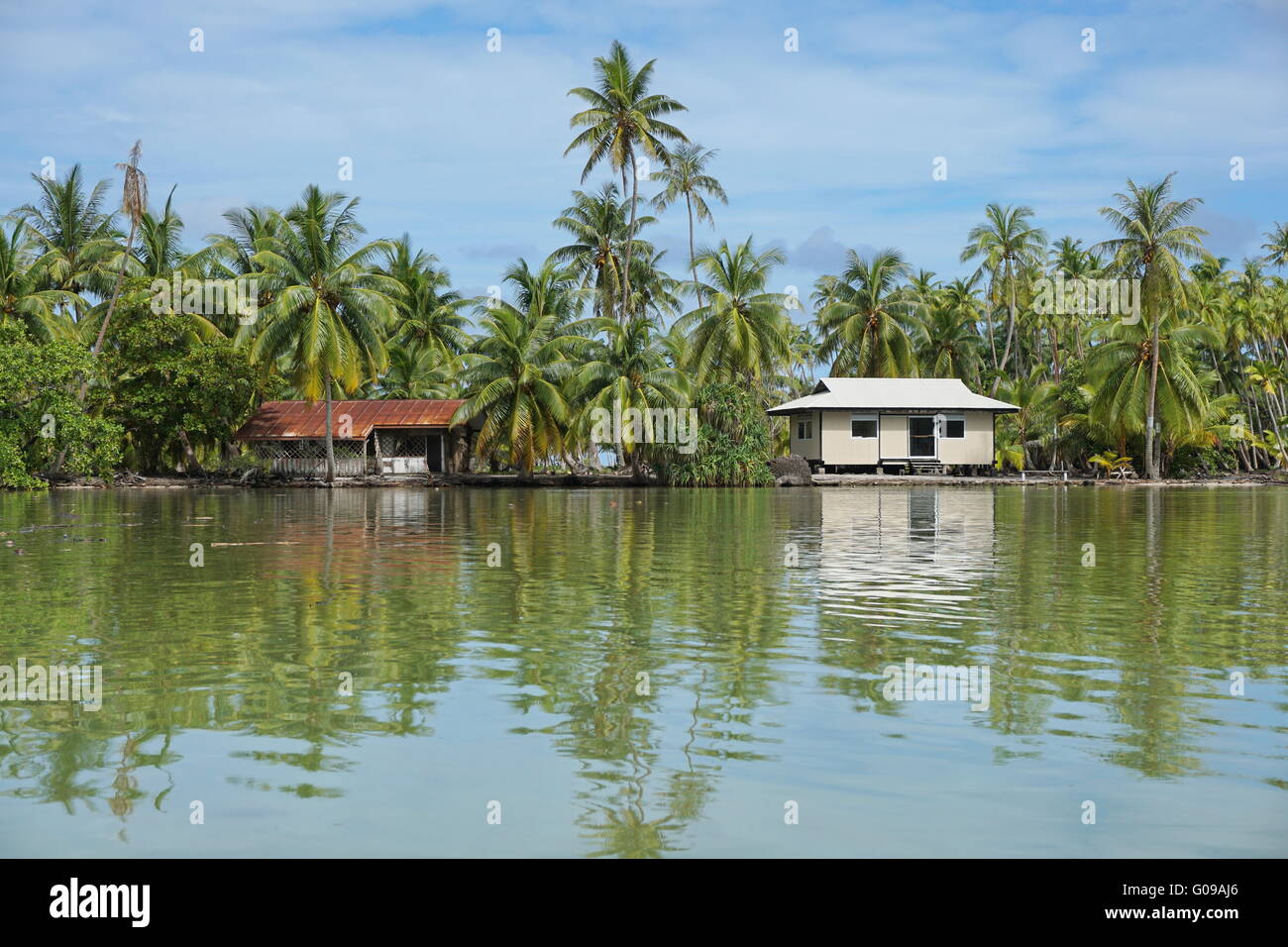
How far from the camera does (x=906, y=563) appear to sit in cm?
1689

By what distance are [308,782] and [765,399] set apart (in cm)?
5836

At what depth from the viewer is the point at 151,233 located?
177 feet

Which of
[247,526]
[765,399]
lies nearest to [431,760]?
[247,526]

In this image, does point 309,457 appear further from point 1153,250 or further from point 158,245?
point 1153,250

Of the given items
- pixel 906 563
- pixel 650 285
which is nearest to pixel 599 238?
pixel 650 285

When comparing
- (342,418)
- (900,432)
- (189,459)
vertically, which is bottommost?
(189,459)

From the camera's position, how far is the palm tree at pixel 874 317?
59500 mm

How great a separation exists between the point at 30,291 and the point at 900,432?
3819 centimetres

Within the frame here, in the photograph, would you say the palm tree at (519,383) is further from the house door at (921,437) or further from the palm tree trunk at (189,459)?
the house door at (921,437)

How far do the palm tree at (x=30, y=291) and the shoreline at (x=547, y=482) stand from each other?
6.51m

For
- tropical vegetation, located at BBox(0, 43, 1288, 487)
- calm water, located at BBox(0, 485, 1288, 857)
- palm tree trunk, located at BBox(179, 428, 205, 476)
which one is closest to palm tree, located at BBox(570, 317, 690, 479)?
tropical vegetation, located at BBox(0, 43, 1288, 487)

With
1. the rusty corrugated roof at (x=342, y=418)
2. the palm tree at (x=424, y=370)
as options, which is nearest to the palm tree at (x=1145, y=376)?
the rusty corrugated roof at (x=342, y=418)

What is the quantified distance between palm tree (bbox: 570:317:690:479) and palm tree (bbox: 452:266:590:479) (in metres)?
0.94

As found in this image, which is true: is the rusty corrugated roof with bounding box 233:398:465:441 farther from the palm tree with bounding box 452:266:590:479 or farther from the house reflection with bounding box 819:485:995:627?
the house reflection with bounding box 819:485:995:627
